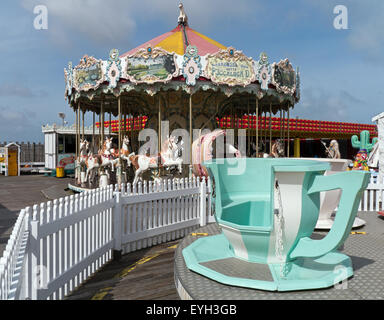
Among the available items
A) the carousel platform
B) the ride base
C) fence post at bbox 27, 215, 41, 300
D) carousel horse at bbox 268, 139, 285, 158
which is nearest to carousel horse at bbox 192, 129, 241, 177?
carousel horse at bbox 268, 139, 285, 158

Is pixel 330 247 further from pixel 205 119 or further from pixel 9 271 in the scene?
pixel 205 119

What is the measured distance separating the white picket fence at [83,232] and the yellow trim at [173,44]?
24.8 ft

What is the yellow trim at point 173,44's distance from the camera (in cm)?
1252

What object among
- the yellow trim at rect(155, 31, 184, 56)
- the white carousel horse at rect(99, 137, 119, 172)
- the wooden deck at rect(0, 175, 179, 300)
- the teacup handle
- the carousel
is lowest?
the wooden deck at rect(0, 175, 179, 300)

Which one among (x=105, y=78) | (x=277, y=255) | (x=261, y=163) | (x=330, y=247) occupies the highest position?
(x=105, y=78)

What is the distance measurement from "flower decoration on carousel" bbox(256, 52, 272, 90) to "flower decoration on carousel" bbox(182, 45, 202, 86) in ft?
7.04

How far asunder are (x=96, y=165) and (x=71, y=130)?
36.7ft

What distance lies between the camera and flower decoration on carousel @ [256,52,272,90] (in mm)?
10773

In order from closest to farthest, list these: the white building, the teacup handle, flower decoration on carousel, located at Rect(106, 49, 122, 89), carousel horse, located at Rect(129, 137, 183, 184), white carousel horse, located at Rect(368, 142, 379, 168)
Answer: the teacup handle
flower decoration on carousel, located at Rect(106, 49, 122, 89)
carousel horse, located at Rect(129, 137, 183, 184)
white carousel horse, located at Rect(368, 142, 379, 168)
the white building

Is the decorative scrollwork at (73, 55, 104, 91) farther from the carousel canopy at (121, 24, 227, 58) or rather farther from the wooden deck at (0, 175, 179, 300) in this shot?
the wooden deck at (0, 175, 179, 300)

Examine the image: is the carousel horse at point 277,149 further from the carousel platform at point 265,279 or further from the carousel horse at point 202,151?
the carousel platform at point 265,279
